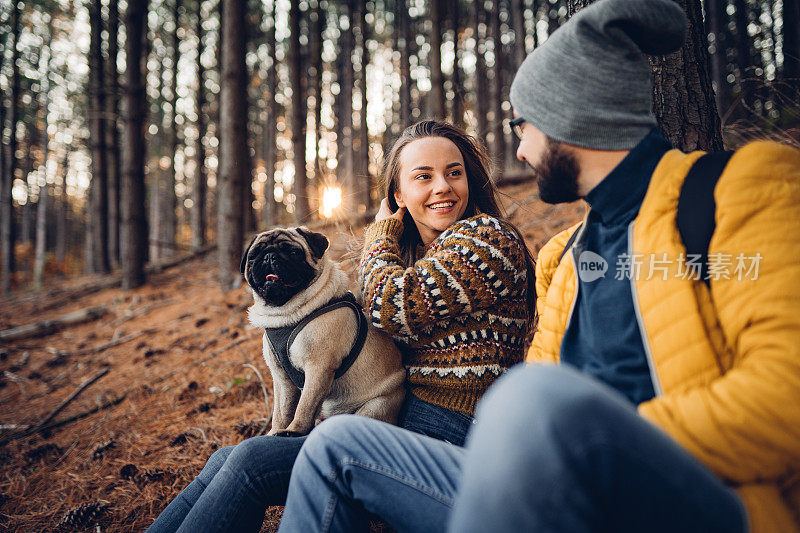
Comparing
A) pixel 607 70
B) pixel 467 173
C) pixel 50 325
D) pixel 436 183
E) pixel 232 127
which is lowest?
pixel 50 325

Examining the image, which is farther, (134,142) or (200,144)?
(200,144)

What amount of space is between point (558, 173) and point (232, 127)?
19.4 feet

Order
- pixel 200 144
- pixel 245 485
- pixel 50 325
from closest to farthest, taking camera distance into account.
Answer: pixel 245 485 < pixel 50 325 < pixel 200 144

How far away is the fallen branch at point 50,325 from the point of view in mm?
6621

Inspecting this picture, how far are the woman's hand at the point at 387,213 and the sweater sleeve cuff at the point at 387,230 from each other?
4 cm

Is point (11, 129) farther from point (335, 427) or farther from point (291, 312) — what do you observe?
point (335, 427)

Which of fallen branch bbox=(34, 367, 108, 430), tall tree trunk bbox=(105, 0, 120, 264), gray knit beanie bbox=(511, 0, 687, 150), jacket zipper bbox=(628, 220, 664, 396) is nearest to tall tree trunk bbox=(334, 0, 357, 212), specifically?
tall tree trunk bbox=(105, 0, 120, 264)

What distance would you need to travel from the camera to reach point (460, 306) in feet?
6.06

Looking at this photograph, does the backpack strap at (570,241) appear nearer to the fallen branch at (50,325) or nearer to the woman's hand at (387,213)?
the woman's hand at (387,213)

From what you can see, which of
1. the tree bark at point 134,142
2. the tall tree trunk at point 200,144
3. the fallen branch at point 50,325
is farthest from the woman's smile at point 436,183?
the tall tree trunk at point 200,144

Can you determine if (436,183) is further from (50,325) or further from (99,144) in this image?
(99,144)

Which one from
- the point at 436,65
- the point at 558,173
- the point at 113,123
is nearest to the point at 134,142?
the point at 113,123

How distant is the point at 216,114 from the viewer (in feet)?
62.8

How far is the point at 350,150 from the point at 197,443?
19.3 metres
